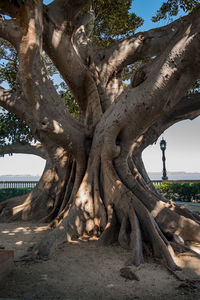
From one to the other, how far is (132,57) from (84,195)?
5067 mm

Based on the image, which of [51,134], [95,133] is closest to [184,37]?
[95,133]

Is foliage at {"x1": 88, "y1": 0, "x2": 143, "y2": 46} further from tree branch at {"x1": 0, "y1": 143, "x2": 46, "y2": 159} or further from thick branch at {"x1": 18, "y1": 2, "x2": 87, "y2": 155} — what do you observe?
tree branch at {"x1": 0, "y1": 143, "x2": 46, "y2": 159}

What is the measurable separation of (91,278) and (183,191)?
11538 millimetres

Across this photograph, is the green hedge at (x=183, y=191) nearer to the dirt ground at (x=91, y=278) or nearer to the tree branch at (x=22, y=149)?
the tree branch at (x=22, y=149)

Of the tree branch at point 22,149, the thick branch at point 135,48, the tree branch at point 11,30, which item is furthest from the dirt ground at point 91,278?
Result: the tree branch at point 22,149

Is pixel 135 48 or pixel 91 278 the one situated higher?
pixel 135 48

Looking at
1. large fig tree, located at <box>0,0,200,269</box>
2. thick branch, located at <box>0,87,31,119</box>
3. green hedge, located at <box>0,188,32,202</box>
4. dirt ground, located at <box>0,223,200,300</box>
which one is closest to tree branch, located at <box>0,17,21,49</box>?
large fig tree, located at <box>0,0,200,269</box>

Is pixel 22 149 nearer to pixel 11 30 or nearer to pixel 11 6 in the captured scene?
pixel 11 30

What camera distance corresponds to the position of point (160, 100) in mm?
4703

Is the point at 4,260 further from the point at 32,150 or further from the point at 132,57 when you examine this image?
the point at 32,150

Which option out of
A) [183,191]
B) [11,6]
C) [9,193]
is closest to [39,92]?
[11,6]

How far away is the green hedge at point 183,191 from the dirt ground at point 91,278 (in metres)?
10.1

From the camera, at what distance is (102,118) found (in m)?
6.10

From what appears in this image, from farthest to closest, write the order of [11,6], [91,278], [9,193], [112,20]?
1. [9,193]
2. [112,20]
3. [11,6]
4. [91,278]
